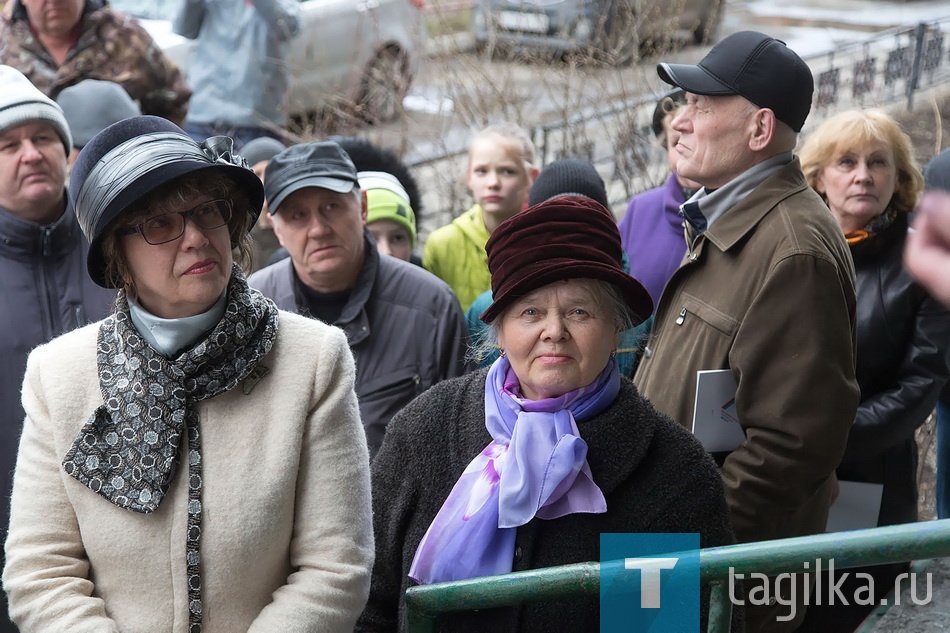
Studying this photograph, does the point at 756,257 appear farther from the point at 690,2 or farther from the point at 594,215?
the point at 690,2

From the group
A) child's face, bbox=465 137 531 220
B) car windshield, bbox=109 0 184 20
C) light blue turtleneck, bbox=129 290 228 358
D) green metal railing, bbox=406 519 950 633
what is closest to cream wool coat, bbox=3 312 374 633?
light blue turtleneck, bbox=129 290 228 358

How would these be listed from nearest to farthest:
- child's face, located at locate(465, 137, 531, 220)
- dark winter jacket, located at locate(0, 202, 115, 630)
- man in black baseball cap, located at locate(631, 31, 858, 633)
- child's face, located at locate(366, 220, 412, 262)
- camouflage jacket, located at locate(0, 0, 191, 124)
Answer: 1. man in black baseball cap, located at locate(631, 31, 858, 633)
2. dark winter jacket, located at locate(0, 202, 115, 630)
3. child's face, located at locate(366, 220, 412, 262)
4. child's face, located at locate(465, 137, 531, 220)
5. camouflage jacket, located at locate(0, 0, 191, 124)

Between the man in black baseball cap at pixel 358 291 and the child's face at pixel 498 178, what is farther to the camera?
the child's face at pixel 498 178

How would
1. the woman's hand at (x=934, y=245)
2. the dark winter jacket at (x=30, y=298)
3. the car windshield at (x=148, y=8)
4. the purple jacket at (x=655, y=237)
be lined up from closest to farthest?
the woman's hand at (x=934, y=245)
the dark winter jacket at (x=30, y=298)
the purple jacket at (x=655, y=237)
the car windshield at (x=148, y=8)

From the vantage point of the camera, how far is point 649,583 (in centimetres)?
210

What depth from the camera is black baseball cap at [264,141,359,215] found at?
11.8 ft

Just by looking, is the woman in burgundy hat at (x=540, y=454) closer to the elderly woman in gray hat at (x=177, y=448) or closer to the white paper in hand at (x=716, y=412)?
the elderly woman in gray hat at (x=177, y=448)

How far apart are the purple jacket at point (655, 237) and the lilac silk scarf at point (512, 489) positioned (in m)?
1.59

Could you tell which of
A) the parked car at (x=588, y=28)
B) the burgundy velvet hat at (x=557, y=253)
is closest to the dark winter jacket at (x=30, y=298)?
the burgundy velvet hat at (x=557, y=253)

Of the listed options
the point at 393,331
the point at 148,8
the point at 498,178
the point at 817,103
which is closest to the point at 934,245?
the point at 393,331

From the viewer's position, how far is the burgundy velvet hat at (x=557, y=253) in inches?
97.7

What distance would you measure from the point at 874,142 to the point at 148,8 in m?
7.22

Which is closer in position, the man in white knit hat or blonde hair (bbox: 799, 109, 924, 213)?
the man in white knit hat

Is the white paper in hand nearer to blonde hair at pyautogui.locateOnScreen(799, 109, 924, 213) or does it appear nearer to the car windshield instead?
blonde hair at pyautogui.locateOnScreen(799, 109, 924, 213)
